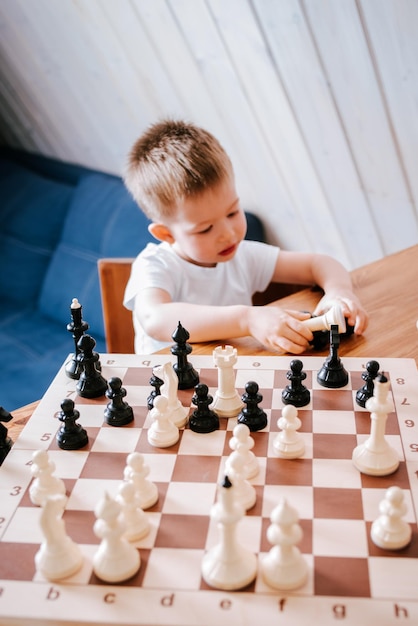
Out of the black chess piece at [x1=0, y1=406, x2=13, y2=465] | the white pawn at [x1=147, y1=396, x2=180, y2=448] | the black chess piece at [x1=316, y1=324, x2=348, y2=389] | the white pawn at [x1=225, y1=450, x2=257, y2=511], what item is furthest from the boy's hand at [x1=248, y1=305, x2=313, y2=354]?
the black chess piece at [x1=0, y1=406, x2=13, y2=465]

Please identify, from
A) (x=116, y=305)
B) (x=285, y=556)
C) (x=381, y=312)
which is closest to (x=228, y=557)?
(x=285, y=556)

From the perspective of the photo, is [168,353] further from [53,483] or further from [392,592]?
[392,592]

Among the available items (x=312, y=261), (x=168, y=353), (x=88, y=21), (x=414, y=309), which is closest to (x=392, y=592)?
(x=168, y=353)

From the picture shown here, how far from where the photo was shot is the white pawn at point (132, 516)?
3.49 feet

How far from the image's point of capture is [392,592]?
3.11ft

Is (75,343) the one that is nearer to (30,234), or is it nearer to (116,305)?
(116,305)

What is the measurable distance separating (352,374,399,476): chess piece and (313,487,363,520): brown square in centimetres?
5

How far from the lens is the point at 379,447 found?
1.17m

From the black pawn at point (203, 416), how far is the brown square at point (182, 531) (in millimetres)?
232

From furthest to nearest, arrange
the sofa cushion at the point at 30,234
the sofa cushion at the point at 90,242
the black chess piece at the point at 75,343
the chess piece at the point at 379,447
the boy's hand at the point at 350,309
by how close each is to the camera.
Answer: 1. the sofa cushion at the point at 30,234
2. the sofa cushion at the point at 90,242
3. the boy's hand at the point at 350,309
4. the black chess piece at the point at 75,343
5. the chess piece at the point at 379,447

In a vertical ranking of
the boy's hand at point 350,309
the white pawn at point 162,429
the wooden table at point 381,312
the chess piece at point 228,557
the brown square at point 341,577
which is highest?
the chess piece at point 228,557

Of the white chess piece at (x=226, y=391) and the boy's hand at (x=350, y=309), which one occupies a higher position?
the white chess piece at (x=226, y=391)


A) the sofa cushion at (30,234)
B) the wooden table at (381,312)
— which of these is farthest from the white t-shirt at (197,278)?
the sofa cushion at (30,234)

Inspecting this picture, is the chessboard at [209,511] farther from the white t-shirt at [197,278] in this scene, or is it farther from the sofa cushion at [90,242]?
the sofa cushion at [90,242]
